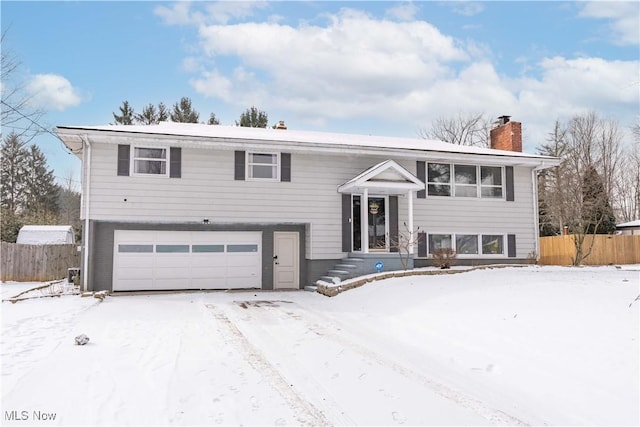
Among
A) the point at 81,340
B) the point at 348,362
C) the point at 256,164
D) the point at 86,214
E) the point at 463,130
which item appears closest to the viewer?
the point at 348,362

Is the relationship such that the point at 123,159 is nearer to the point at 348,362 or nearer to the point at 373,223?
the point at 373,223

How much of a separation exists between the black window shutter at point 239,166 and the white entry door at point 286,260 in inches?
90.3

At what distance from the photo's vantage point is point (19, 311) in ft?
31.7

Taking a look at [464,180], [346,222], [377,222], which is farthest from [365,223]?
[464,180]

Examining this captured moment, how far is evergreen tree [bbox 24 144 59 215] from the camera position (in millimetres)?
36281

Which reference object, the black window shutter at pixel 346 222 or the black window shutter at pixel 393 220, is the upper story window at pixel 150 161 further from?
the black window shutter at pixel 393 220

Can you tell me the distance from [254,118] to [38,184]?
61.3ft

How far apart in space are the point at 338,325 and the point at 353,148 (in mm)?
7646

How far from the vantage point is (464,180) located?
55.0ft

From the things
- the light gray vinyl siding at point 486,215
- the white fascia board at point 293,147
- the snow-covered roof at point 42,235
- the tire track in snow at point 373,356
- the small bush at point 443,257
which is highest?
the white fascia board at point 293,147

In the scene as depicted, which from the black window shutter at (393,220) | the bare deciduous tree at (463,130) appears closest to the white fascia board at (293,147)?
the black window shutter at (393,220)

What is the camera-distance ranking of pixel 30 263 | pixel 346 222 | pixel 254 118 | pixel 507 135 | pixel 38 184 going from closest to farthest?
pixel 346 222 → pixel 30 263 → pixel 507 135 → pixel 254 118 → pixel 38 184

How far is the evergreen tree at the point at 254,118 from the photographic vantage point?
35.5 meters

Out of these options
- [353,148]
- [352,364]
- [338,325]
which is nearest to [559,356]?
[352,364]
